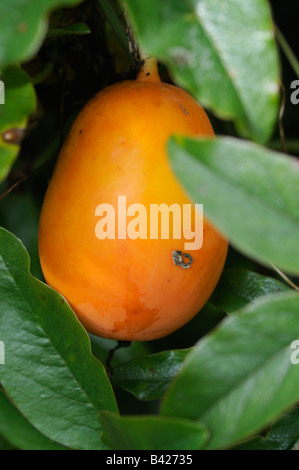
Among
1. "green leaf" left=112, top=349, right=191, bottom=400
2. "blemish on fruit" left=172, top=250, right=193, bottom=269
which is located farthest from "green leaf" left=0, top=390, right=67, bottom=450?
"blemish on fruit" left=172, top=250, right=193, bottom=269

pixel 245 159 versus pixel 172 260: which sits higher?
pixel 245 159

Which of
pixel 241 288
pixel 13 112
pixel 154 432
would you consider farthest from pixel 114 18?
pixel 154 432

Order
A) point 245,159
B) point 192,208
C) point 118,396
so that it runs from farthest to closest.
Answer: point 118,396 < point 192,208 < point 245,159

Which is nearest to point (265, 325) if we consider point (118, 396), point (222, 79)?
point (222, 79)

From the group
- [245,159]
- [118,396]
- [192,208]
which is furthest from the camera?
[118,396]

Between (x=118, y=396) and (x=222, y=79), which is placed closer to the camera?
(x=222, y=79)

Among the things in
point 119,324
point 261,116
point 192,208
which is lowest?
point 119,324

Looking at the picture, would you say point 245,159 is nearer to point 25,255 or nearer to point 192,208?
point 192,208

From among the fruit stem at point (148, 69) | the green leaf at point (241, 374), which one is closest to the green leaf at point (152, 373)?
the green leaf at point (241, 374)

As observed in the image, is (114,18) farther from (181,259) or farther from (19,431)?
(19,431)
